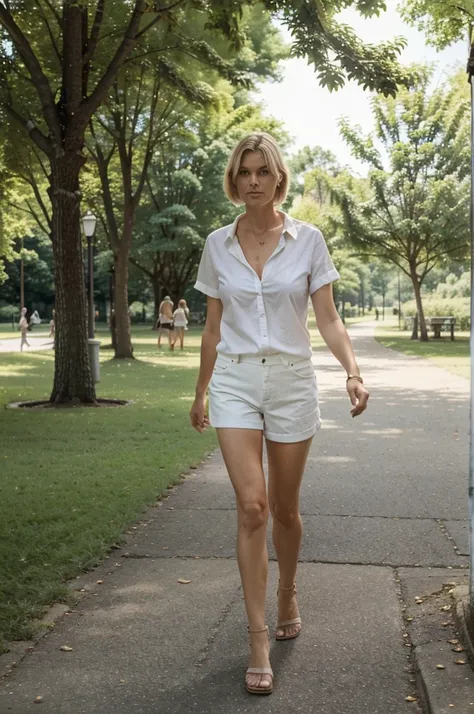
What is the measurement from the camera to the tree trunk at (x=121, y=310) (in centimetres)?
2583

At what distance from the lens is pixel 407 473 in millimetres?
8133

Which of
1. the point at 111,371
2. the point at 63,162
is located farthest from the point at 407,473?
the point at 111,371

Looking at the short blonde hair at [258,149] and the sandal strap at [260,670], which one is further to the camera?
the short blonde hair at [258,149]

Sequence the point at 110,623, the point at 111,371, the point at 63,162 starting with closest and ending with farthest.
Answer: the point at 110,623 < the point at 63,162 < the point at 111,371

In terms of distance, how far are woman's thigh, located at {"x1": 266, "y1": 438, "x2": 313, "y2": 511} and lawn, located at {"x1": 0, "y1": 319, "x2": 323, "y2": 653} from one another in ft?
4.10

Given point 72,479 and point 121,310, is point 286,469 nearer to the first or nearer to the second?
point 72,479

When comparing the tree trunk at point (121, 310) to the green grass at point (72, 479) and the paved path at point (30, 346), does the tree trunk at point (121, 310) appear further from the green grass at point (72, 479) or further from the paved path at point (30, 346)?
the green grass at point (72, 479)

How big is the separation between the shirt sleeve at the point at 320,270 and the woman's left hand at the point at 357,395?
40 cm

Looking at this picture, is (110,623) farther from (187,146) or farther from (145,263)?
(145,263)

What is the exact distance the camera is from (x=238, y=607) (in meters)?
4.41

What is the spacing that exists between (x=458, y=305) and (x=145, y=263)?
1657 centimetres

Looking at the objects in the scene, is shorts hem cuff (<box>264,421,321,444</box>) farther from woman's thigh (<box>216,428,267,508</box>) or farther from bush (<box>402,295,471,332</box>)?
bush (<box>402,295,471,332</box>)

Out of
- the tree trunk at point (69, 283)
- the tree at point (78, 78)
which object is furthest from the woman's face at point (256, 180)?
the tree trunk at point (69, 283)

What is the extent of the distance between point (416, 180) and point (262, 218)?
3342 cm
